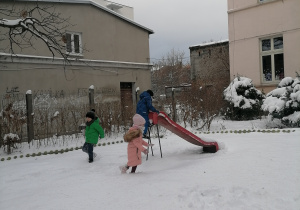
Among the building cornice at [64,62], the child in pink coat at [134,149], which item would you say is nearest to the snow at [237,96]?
the building cornice at [64,62]

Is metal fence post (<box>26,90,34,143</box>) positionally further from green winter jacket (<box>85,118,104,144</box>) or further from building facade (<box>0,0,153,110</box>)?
green winter jacket (<box>85,118,104,144</box>)

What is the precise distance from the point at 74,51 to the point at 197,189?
42.8 feet

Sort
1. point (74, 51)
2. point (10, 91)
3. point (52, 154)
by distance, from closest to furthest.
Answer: point (52, 154), point (10, 91), point (74, 51)

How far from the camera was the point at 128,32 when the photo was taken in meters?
18.8

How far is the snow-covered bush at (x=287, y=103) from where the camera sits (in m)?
10.7

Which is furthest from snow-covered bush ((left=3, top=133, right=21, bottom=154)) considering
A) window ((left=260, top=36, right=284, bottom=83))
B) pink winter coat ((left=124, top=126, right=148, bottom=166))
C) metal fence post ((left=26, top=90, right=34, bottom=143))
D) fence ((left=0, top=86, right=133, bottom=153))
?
window ((left=260, top=36, right=284, bottom=83))

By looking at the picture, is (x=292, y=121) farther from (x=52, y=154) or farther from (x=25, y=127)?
(x=25, y=127)

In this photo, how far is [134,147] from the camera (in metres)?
6.14

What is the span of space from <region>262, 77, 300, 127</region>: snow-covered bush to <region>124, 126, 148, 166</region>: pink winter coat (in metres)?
6.83

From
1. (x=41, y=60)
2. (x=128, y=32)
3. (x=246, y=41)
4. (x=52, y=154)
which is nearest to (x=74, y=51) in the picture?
(x=41, y=60)

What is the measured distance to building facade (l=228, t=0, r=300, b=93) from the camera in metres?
14.4

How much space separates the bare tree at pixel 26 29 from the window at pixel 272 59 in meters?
10.0

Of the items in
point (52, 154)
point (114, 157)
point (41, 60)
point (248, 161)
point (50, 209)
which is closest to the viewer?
point (50, 209)

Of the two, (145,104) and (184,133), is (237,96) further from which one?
(184,133)
